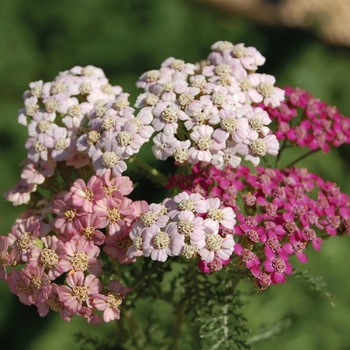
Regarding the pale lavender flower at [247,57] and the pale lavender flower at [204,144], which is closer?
the pale lavender flower at [204,144]

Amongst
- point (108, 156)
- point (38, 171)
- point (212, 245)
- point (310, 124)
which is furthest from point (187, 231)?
point (310, 124)

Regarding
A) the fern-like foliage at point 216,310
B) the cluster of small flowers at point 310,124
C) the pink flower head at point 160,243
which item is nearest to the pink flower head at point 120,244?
the pink flower head at point 160,243

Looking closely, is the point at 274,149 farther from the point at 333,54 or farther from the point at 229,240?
the point at 333,54

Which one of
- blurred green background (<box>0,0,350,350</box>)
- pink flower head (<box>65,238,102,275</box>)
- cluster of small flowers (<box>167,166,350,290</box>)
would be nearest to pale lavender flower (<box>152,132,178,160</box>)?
cluster of small flowers (<box>167,166,350,290</box>)

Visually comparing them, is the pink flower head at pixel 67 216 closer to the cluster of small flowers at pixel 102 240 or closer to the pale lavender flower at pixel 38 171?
the cluster of small flowers at pixel 102 240

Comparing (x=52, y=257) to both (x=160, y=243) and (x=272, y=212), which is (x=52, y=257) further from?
(x=272, y=212)

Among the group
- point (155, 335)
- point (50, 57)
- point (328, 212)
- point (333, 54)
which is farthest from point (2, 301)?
point (333, 54)

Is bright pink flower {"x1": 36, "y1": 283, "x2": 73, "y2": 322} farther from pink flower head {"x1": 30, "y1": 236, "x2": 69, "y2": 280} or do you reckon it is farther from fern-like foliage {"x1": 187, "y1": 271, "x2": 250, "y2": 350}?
fern-like foliage {"x1": 187, "y1": 271, "x2": 250, "y2": 350}
